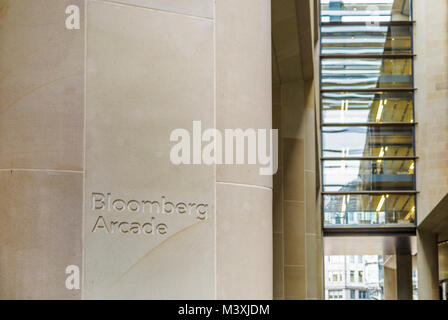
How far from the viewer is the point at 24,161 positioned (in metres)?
3.73

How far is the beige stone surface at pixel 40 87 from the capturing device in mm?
3740

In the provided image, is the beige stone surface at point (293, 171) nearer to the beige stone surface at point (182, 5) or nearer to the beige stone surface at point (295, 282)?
the beige stone surface at point (295, 282)

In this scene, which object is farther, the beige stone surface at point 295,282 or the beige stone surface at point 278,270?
the beige stone surface at point 295,282

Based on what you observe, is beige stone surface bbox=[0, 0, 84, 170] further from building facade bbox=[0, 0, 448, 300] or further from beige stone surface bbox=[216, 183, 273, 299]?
beige stone surface bbox=[216, 183, 273, 299]

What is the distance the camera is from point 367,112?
99.2ft

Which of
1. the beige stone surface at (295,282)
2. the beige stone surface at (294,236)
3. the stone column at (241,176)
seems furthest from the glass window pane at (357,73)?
the stone column at (241,176)

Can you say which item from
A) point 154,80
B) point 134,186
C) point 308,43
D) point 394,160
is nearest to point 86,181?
point 134,186

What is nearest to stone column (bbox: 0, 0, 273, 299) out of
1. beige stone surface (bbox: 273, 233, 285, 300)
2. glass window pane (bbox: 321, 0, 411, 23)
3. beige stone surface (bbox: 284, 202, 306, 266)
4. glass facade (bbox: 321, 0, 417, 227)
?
beige stone surface (bbox: 273, 233, 285, 300)

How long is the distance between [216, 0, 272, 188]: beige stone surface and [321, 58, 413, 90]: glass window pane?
26187mm

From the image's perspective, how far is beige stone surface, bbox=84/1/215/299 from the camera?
3.78 meters

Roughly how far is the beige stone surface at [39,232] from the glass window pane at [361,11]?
2825cm

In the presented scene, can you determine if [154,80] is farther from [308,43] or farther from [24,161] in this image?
[308,43]

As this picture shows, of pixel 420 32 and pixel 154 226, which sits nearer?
pixel 154 226
